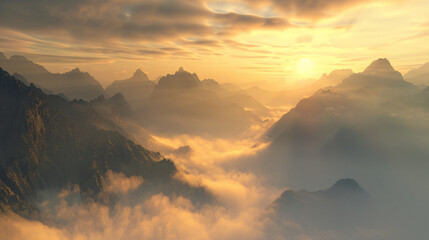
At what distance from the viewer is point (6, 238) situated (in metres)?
198

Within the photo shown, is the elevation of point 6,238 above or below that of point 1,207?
below

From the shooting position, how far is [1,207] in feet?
650

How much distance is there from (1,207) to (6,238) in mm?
25340
